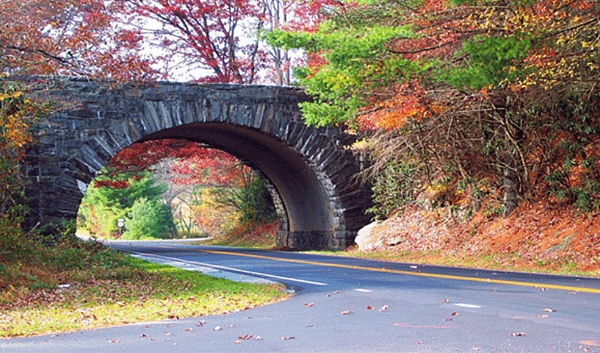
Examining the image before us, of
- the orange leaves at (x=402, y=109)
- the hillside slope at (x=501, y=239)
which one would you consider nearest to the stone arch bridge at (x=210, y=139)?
the hillside slope at (x=501, y=239)

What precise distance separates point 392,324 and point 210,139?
58.6ft

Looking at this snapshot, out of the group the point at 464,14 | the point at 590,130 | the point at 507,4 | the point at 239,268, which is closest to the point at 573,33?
the point at 507,4

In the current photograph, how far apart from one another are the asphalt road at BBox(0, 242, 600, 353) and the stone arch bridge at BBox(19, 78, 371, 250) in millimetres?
10473

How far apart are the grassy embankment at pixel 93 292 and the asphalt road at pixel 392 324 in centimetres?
53

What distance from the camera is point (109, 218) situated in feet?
168

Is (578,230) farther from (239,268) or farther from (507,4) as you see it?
(239,268)

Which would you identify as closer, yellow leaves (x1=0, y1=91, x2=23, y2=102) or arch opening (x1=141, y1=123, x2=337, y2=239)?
yellow leaves (x1=0, y1=91, x2=23, y2=102)

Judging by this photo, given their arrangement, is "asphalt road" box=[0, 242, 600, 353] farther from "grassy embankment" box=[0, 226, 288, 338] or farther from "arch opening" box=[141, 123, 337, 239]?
"arch opening" box=[141, 123, 337, 239]

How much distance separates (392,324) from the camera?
6.61 metres

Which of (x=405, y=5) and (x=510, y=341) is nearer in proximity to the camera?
(x=510, y=341)

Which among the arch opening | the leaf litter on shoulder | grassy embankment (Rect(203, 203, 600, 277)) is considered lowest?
the leaf litter on shoulder

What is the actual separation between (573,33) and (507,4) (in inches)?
48.9

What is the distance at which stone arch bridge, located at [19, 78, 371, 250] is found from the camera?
1847cm

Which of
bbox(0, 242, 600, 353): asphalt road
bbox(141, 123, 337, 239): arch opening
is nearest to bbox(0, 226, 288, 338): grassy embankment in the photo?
bbox(0, 242, 600, 353): asphalt road
